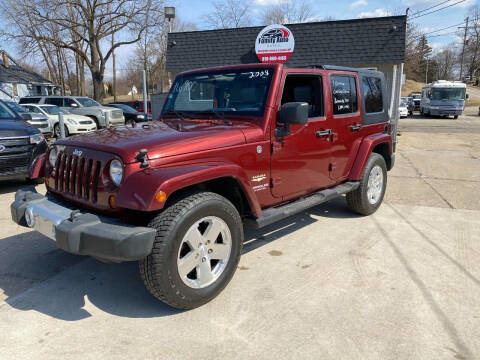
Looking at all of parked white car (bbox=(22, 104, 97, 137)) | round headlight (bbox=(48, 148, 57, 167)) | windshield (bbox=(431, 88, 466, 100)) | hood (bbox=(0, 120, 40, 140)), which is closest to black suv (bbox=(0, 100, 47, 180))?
hood (bbox=(0, 120, 40, 140))

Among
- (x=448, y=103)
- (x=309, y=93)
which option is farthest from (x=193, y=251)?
(x=448, y=103)

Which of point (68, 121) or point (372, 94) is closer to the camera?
point (372, 94)

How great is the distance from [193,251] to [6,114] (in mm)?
6779

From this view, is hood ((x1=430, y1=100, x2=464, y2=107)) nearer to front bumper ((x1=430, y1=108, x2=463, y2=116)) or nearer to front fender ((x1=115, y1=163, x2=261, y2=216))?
front bumper ((x1=430, y1=108, x2=463, y2=116))

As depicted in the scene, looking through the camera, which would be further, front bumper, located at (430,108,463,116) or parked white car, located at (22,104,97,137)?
front bumper, located at (430,108,463,116)

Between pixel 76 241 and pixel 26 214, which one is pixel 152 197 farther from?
pixel 26 214

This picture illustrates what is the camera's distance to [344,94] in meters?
4.61

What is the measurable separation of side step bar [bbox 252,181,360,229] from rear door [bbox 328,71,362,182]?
159 mm

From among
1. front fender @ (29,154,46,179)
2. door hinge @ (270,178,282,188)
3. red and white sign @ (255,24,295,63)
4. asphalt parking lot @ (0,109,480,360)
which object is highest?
red and white sign @ (255,24,295,63)

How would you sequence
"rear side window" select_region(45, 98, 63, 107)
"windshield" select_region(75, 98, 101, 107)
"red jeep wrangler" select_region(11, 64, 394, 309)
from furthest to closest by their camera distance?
1. "rear side window" select_region(45, 98, 63, 107)
2. "windshield" select_region(75, 98, 101, 107)
3. "red jeep wrangler" select_region(11, 64, 394, 309)

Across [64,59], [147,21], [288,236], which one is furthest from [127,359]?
[64,59]

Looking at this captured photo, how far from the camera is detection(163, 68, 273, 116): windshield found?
12.1 feet

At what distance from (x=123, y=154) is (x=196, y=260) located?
0.97 metres

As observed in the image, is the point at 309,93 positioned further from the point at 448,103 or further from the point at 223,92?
the point at 448,103
